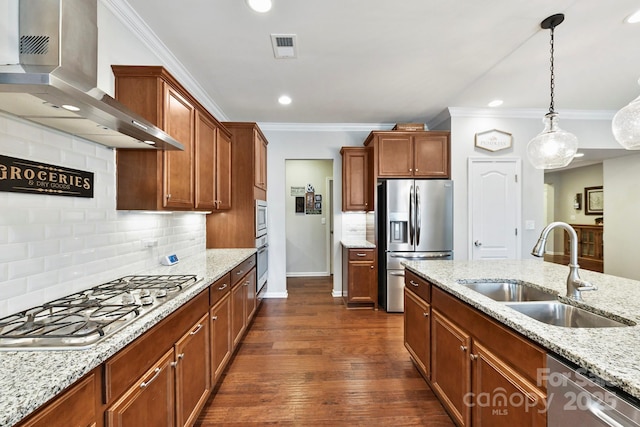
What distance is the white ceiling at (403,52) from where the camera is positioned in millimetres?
1963

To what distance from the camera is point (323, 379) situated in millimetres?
2275

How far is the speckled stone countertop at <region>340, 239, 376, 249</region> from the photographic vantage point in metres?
3.95

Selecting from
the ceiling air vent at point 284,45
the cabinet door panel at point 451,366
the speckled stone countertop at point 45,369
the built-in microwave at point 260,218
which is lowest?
the cabinet door panel at point 451,366

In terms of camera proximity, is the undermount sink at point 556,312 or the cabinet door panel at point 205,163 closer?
the undermount sink at point 556,312

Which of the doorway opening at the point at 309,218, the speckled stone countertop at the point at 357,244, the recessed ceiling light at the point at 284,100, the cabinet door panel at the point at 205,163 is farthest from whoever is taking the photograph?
the doorway opening at the point at 309,218

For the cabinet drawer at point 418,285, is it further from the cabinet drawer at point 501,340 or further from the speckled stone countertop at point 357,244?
the speckled stone countertop at point 357,244

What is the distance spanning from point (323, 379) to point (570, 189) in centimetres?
918

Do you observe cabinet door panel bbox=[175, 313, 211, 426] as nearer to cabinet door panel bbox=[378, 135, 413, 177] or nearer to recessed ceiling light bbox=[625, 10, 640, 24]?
cabinet door panel bbox=[378, 135, 413, 177]

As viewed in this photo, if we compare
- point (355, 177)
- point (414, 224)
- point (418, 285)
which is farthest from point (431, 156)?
point (418, 285)

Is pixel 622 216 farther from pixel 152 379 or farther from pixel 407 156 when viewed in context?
pixel 152 379

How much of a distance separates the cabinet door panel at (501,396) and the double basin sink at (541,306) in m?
0.33

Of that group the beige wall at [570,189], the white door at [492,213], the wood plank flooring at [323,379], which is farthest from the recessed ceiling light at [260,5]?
the beige wall at [570,189]

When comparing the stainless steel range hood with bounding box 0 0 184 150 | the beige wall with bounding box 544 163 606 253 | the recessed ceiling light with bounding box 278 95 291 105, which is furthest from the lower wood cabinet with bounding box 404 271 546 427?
the beige wall with bounding box 544 163 606 253

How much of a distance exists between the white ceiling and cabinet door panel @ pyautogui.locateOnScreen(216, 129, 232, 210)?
624 millimetres
